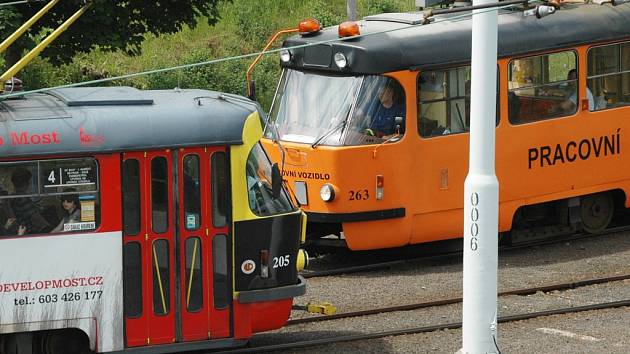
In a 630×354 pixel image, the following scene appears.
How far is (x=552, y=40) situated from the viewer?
623 inches

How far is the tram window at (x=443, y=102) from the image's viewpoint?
49.6ft

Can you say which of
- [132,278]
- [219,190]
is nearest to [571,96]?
[219,190]

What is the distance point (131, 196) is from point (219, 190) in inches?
30.4

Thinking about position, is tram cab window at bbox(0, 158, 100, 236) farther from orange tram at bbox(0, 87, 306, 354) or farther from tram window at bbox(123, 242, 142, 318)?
tram window at bbox(123, 242, 142, 318)

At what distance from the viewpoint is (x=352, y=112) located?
14.9 m

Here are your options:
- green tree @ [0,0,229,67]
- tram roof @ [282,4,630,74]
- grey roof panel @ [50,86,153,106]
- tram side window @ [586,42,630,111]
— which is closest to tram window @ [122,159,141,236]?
grey roof panel @ [50,86,153,106]

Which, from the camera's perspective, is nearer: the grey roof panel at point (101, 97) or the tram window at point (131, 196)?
the tram window at point (131, 196)

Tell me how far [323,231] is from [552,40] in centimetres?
372

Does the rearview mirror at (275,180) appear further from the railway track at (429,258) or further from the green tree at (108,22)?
the green tree at (108,22)

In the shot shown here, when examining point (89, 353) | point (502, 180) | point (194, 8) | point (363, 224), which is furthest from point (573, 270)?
point (194, 8)

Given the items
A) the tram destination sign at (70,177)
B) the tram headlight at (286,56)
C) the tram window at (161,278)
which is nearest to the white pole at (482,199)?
the tram window at (161,278)

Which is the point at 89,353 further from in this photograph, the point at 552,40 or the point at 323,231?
the point at 552,40

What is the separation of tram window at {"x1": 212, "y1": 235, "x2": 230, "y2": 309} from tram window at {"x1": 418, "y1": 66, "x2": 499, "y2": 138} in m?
4.63

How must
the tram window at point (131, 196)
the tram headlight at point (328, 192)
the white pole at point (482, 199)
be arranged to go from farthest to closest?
the tram headlight at point (328, 192), the tram window at point (131, 196), the white pole at point (482, 199)
